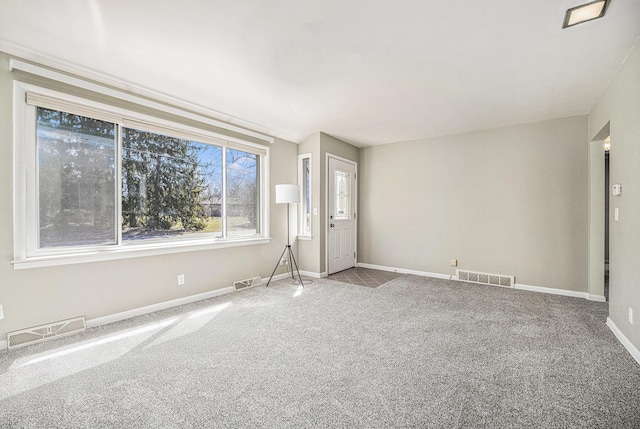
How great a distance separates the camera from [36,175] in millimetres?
2555

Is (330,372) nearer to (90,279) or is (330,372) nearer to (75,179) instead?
(90,279)

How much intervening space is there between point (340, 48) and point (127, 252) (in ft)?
9.59

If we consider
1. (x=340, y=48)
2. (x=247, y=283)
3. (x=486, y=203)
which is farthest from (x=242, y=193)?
(x=486, y=203)

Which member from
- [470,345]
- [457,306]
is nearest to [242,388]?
[470,345]

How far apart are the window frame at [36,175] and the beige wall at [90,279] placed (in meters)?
0.06

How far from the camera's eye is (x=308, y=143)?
16.7 feet

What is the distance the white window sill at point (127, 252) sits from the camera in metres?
2.50

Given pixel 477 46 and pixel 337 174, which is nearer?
pixel 477 46

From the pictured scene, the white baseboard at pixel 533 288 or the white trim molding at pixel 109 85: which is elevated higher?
the white trim molding at pixel 109 85

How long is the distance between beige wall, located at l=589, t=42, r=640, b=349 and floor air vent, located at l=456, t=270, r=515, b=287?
1.57 m

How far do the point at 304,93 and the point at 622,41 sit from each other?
2.84m

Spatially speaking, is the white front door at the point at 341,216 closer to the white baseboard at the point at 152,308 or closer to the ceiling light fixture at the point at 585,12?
the white baseboard at the point at 152,308

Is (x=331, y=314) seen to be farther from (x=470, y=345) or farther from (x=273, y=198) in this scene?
(x=273, y=198)

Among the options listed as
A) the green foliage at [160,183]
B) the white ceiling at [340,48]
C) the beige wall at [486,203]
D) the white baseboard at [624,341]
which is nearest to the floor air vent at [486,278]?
the beige wall at [486,203]
